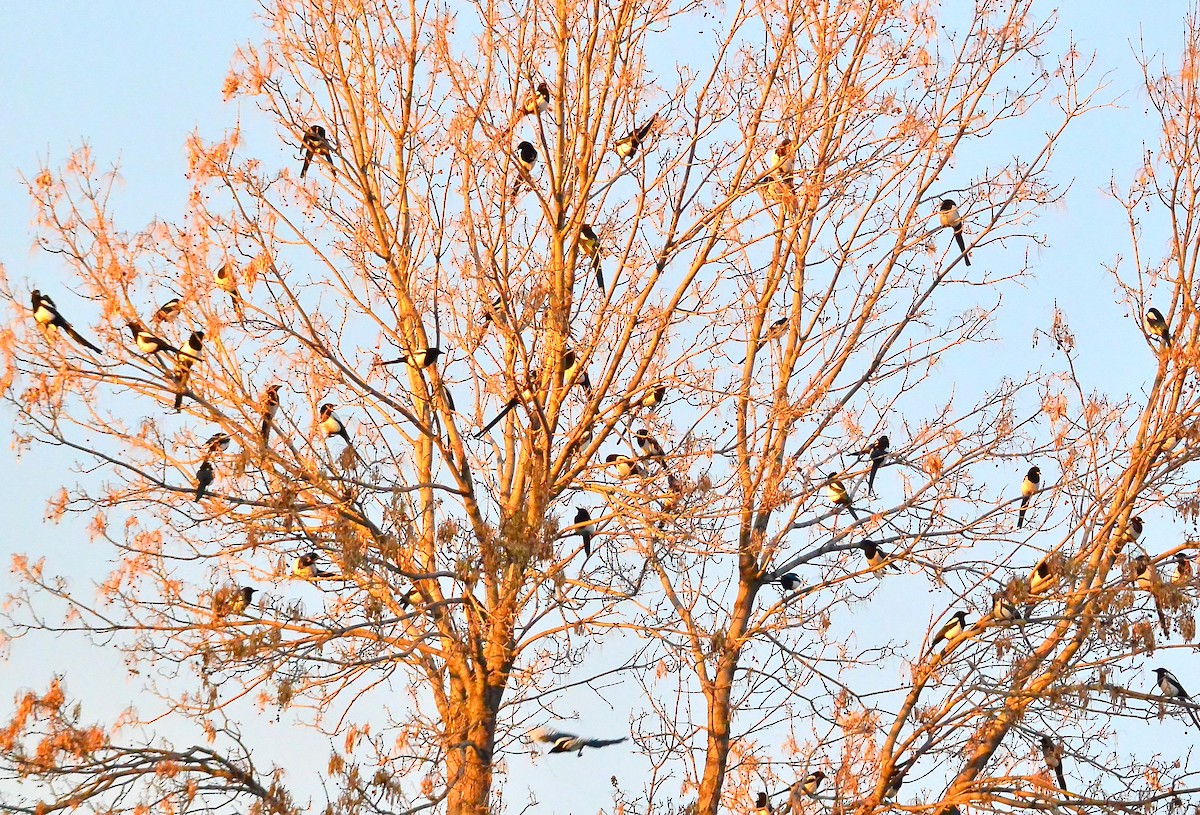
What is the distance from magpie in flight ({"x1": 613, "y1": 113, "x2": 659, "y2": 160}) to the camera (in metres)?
8.64

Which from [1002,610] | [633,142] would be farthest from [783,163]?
[1002,610]

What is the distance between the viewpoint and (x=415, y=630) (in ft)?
26.7

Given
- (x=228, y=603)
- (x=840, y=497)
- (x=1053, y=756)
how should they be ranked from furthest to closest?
(x=840, y=497), (x=1053, y=756), (x=228, y=603)

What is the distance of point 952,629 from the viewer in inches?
363

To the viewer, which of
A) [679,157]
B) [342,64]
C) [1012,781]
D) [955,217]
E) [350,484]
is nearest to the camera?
[350,484]

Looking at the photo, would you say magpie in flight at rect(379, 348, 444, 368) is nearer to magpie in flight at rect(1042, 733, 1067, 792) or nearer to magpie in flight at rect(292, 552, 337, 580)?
magpie in flight at rect(292, 552, 337, 580)

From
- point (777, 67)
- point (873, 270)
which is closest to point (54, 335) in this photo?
point (777, 67)

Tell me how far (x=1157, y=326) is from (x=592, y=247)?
3.58 metres

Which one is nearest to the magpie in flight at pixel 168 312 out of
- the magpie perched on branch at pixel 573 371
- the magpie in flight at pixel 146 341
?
the magpie in flight at pixel 146 341

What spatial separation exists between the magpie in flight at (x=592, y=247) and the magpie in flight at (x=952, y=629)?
8.73 feet

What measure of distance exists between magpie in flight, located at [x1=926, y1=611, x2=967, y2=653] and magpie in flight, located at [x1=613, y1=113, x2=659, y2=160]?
314 cm

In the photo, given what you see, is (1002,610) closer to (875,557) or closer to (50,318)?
(875,557)

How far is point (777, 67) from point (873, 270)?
1491mm

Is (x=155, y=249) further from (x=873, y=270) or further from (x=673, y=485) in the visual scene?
(x=873, y=270)
